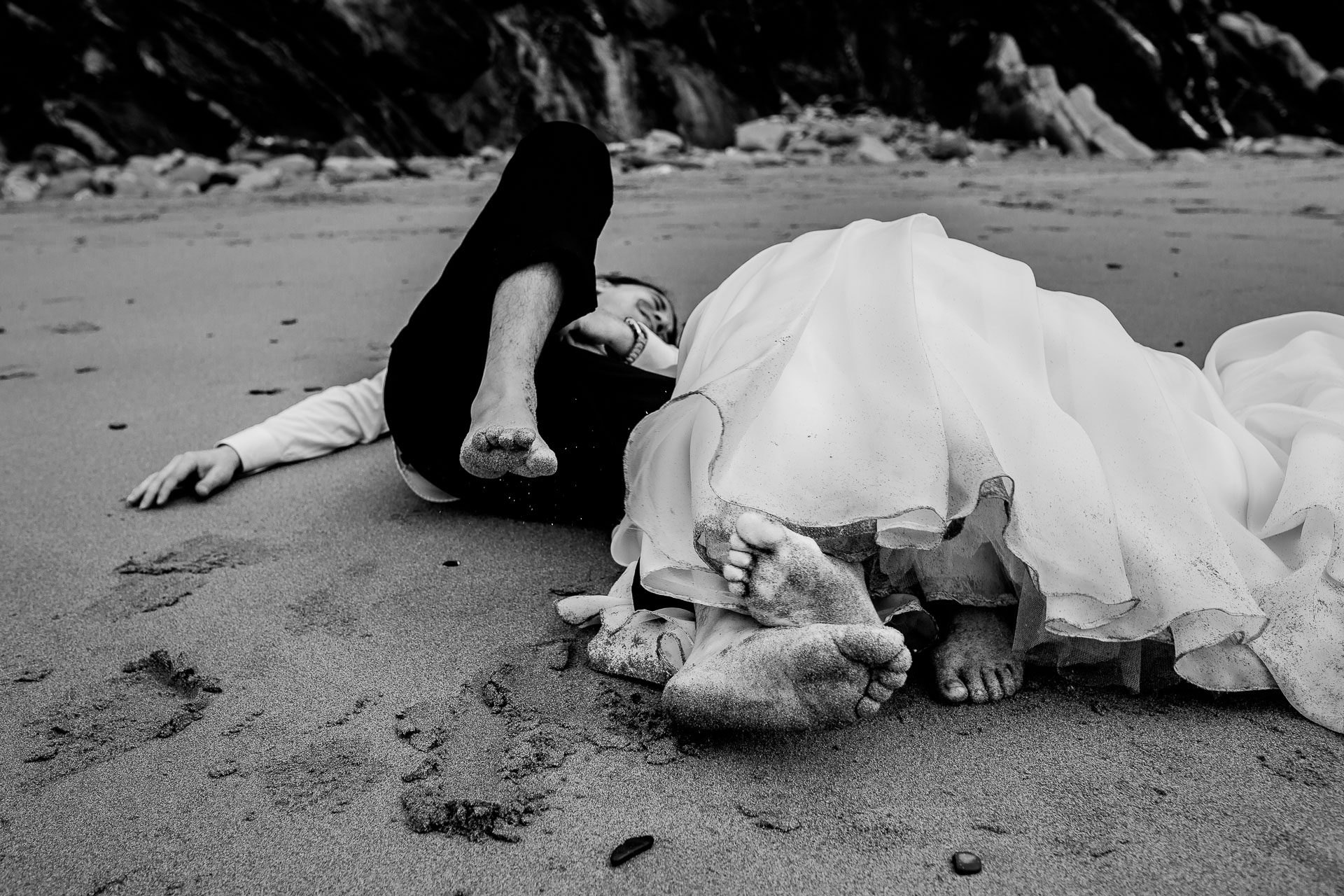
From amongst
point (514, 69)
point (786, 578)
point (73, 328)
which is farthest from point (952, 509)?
point (514, 69)

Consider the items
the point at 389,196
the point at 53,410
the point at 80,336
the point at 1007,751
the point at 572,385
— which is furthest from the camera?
the point at 389,196

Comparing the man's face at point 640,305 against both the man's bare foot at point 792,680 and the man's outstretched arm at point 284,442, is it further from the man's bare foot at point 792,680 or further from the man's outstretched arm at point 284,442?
the man's bare foot at point 792,680

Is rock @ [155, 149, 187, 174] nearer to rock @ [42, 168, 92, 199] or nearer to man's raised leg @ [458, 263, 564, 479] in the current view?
rock @ [42, 168, 92, 199]

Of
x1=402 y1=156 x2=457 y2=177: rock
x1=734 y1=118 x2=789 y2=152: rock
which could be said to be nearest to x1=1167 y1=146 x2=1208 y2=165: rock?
x1=734 y1=118 x2=789 y2=152: rock

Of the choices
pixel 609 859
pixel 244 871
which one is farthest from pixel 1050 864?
pixel 244 871

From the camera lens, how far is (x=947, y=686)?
1.37 meters

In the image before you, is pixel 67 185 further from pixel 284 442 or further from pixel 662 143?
pixel 284 442

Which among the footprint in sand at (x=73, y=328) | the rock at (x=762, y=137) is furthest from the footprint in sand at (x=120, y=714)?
the rock at (x=762, y=137)

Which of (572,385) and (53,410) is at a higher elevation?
(572,385)

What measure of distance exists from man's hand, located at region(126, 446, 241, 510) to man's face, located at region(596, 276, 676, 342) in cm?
87

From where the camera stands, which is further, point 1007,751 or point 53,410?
point 53,410

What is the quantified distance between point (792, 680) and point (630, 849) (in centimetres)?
25

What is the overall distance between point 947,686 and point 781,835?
36cm

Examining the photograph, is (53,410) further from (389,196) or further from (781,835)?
(389,196)
